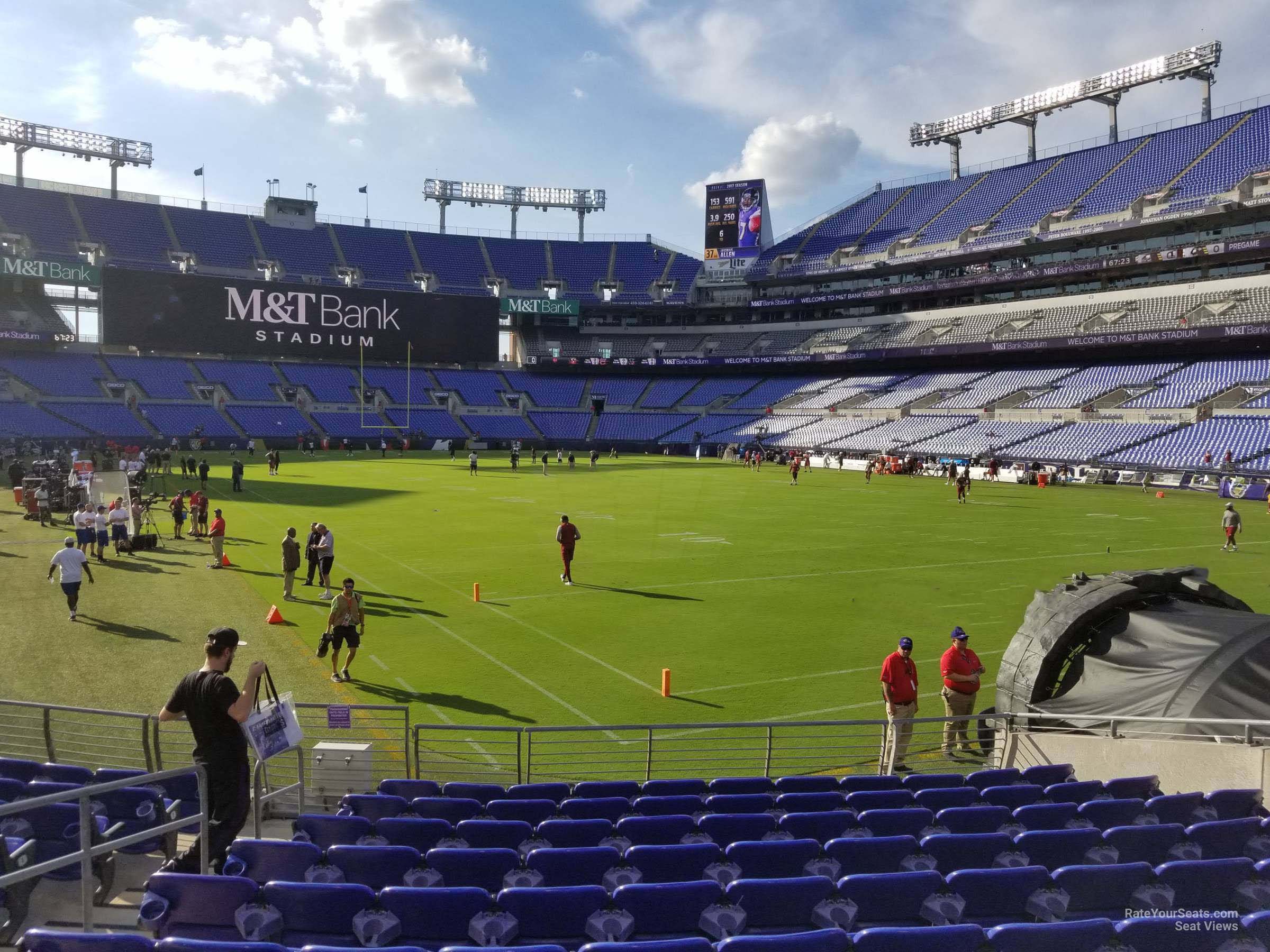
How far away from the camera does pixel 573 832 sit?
20.3 feet

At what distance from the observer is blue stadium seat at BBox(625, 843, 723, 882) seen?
5504 mm

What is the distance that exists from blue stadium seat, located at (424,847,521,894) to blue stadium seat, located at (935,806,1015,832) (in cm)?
330

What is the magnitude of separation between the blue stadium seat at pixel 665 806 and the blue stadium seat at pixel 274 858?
7.54 feet

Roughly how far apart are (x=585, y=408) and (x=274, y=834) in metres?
78.5

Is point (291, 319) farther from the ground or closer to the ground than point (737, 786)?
farther from the ground

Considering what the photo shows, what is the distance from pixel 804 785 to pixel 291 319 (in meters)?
73.6

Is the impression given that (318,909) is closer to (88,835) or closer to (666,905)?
(88,835)

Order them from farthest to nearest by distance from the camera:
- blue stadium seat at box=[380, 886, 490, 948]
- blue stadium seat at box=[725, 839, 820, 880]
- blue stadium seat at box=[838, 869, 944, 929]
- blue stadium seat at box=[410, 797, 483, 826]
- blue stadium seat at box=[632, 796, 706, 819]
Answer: blue stadium seat at box=[632, 796, 706, 819] → blue stadium seat at box=[410, 797, 483, 826] → blue stadium seat at box=[725, 839, 820, 880] → blue stadium seat at box=[838, 869, 944, 929] → blue stadium seat at box=[380, 886, 490, 948]

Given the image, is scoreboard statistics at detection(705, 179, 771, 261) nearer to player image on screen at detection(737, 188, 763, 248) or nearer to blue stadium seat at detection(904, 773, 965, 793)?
player image on screen at detection(737, 188, 763, 248)

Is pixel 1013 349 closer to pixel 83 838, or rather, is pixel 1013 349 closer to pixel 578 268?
pixel 578 268

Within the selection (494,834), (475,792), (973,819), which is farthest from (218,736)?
(973,819)

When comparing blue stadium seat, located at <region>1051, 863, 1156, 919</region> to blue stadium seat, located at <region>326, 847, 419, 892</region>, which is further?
blue stadium seat, located at <region>326, 847, 419, 892</region>

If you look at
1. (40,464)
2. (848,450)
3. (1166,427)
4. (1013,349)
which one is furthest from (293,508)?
(1013,349)
